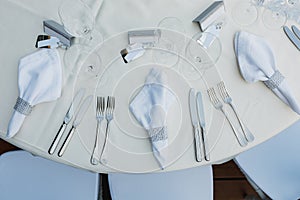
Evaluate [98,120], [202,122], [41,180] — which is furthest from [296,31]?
[41,180]

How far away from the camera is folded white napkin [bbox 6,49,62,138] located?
36.8 inches

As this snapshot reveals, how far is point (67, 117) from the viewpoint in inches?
37.1

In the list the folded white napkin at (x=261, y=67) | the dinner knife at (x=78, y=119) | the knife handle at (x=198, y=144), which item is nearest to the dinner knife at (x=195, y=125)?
the knife handle at (x=198, y=144)

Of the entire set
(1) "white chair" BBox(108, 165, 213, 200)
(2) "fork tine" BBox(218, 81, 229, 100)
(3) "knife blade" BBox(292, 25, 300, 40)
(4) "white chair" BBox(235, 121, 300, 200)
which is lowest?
(1) "white chair" BBox(108, 165, 213, 200)

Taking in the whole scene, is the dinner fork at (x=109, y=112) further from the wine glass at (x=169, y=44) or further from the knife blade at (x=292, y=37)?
the knife blade at (x=292, y=37)

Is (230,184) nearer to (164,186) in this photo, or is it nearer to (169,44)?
(164,186)

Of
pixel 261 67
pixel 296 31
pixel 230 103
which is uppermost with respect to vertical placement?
pixel 296 31

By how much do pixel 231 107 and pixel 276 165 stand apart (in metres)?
0.45

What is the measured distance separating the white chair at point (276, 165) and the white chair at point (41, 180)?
49 centimetres

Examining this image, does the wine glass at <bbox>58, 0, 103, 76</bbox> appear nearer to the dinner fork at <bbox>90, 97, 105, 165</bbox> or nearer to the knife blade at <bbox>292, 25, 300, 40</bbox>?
the dinner fork at <bbox>90, 97, 105, 165</bbox>

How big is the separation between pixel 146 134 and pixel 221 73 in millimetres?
241

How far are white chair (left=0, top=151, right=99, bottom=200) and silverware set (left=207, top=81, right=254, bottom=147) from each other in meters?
0.48

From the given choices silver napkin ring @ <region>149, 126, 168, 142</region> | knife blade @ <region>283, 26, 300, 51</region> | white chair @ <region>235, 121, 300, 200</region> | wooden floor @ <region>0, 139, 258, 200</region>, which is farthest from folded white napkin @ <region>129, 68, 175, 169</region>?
wooden floor @ <region>0, 139, 258, 200</region>

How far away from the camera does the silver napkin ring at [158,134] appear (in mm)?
930
